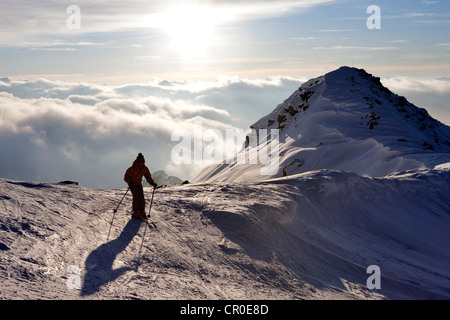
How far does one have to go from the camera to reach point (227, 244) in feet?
41.5

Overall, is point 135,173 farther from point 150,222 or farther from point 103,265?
point 103,265

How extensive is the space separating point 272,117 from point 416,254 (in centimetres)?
5906

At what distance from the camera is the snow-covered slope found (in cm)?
3497

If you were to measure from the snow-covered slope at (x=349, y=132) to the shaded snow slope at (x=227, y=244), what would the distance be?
13.2 metres

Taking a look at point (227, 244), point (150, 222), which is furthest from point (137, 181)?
point (227, 244)

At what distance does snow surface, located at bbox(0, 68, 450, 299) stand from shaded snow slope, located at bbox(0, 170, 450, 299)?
0.04 meters

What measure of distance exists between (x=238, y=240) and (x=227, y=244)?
22.2 inches

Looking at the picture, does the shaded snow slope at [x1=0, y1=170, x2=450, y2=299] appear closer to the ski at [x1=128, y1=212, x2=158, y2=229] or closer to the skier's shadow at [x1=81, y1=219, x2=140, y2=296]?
the skier's shadow at [x1=81, y1=219, x2=140, y2=296]

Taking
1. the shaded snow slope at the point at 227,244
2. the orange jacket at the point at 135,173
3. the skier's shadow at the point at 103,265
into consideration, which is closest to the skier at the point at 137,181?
the orange jacket at the point at 135,173

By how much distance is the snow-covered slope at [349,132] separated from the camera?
115ft

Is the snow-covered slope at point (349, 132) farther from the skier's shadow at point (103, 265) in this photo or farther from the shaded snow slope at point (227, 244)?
the skier's shadow at point (103, 265)

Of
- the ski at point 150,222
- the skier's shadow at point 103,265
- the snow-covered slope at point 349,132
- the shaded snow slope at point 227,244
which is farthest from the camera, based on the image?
the snow-covered slope at point 349,132

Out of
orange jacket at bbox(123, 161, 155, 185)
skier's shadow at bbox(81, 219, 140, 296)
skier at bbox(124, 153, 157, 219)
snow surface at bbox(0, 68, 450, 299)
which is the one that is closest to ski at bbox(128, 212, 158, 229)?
skier at bbox(124, 153, 157, 219)
